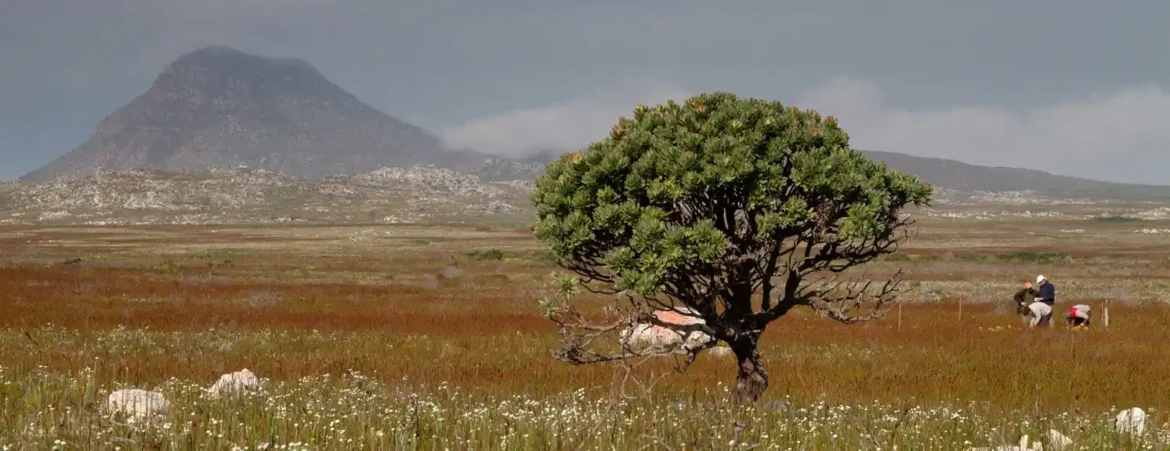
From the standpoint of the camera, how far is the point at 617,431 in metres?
5.87

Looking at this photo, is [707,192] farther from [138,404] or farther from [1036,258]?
[1036,258]

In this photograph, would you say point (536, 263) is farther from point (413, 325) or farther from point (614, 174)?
point (614, 174)

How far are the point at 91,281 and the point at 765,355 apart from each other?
3990cm

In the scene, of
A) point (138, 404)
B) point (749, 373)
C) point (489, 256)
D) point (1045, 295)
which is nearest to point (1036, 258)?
point (489, 256)

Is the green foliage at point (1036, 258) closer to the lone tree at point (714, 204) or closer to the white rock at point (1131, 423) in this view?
the white rock at point (1131, 423)

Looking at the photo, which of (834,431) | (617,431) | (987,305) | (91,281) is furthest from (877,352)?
(91,281)

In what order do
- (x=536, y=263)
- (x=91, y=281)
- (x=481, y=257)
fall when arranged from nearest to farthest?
(x=91, y=281), (x=536, y=263), (x=481, y=257)

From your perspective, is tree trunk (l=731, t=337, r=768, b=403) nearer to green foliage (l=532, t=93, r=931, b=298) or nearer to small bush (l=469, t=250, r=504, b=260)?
green foliage (l=532, t=93, r=931, b=298)

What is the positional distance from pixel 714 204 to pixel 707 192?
24 cm

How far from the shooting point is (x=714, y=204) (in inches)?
381

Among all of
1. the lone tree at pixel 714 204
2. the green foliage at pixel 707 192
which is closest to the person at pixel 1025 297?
the lone tree at pixel 714 204

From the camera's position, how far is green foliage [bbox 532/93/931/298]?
900 centimetres

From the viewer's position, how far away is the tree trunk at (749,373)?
34.2 feet

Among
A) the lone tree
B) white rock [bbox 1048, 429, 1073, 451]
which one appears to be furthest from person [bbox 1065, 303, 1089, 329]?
white rock [bbox 1048, 429, 1073, 451]
